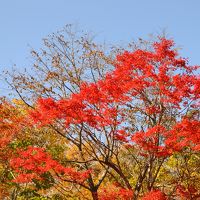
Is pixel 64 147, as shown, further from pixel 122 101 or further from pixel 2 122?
pixel 122 101

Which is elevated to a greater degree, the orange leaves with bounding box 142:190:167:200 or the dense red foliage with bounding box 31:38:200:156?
the dense red foliage with bounding box 31:38:200:156

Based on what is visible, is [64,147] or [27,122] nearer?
[27,122]

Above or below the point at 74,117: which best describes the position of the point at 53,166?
below

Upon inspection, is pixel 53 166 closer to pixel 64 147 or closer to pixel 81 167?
pixel 81 167

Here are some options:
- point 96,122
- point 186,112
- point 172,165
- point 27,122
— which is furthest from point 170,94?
point 172,165


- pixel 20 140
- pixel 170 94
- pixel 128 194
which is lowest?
pixel 128 194

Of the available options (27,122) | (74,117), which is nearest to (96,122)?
(74,117)

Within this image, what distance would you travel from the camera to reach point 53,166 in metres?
14.2

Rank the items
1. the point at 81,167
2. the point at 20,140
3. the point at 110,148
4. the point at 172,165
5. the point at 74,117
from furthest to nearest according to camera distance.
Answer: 1. the point at 172,165
2. the point at 20,140
3. the point at 81,167
4. the point at 110,148
5. the point at 74,117

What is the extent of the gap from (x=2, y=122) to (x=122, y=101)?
300 inches

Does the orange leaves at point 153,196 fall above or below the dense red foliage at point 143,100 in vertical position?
below

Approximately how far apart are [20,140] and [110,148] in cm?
572

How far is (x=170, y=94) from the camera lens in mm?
13867

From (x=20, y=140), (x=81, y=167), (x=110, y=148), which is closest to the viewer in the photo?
(x=110, y=148)
